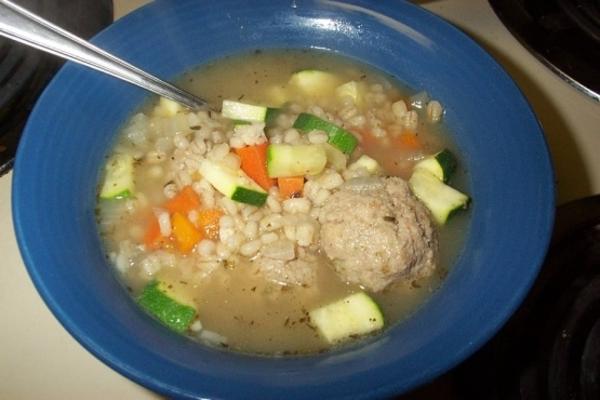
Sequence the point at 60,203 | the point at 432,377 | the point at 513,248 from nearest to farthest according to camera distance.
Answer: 1. the point at 432,377
2. the point at 513,248
3. the point at 60,203

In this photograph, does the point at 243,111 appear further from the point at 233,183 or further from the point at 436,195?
the point at 436,195

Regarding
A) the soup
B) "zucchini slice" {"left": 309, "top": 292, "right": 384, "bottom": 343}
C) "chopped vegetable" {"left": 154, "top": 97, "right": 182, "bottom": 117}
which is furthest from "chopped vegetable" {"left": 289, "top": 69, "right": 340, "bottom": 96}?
"zucchini slice" {"left": 309, "top": 292, "right": 384, "bottom": 343}

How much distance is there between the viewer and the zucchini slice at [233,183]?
6.97ft

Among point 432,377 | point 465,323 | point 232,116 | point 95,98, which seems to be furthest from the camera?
point 232,116

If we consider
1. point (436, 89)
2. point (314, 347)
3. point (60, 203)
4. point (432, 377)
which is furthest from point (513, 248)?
point (60, 203)

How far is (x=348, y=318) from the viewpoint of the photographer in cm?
192

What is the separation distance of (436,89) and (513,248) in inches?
32.2

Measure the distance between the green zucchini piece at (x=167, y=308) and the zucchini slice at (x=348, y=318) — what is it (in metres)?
0.38

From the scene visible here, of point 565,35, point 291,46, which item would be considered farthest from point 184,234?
point 565,35

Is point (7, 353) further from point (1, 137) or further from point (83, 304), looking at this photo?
Result: point (1, 137)

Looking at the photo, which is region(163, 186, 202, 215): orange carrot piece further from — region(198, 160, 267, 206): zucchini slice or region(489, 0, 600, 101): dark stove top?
region(489, 0, 600, 101): dark stove top

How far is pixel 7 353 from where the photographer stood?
1.94 meters

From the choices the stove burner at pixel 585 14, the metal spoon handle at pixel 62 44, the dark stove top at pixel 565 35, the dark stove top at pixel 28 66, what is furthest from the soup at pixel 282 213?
the stove burner at pixel 585 14

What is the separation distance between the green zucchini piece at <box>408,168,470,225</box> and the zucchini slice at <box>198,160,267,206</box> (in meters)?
0.53
